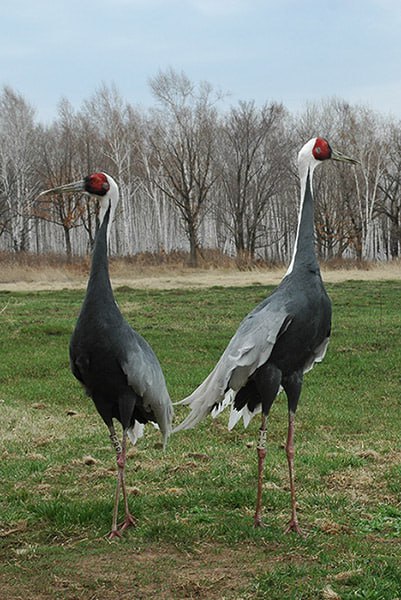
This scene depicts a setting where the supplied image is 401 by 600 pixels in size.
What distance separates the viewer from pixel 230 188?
4941 cm

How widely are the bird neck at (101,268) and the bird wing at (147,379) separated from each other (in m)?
0.36

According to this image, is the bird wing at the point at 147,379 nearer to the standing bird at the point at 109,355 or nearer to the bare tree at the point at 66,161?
the standing bird at the point at 109,355

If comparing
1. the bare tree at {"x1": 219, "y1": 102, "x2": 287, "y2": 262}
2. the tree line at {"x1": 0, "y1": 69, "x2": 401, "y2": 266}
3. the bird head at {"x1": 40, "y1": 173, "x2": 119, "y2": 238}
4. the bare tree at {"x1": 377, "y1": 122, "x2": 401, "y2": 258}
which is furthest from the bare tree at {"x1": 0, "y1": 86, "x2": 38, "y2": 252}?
the bird head at {"x1": 40, "y1": 173, "x2": 119, "y2": 238}

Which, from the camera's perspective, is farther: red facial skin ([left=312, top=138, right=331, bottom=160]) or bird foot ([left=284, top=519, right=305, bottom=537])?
red facial skin ([left=312, top=138, right=331, bottom=160])

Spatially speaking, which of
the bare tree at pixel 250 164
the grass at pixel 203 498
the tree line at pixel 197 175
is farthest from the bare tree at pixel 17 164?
the grass at pixel 203 498

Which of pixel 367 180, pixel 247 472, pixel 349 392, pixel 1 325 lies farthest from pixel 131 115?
pixel 247 472

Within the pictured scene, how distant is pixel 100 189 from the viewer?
17.7 ft

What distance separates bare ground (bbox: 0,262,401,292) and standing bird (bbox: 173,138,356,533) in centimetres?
2178

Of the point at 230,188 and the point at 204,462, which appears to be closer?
the point at 204,462

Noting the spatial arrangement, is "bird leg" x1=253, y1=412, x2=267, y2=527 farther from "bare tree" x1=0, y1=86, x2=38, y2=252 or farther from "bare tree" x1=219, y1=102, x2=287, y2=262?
"bare tree" x1=0, y1=86, x2=38, y2=252

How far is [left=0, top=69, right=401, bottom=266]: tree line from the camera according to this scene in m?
47.4

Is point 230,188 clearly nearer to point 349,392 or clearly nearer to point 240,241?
point 240,241

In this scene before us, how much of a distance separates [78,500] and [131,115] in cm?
5214

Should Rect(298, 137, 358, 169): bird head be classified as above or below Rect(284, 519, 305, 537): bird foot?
above
